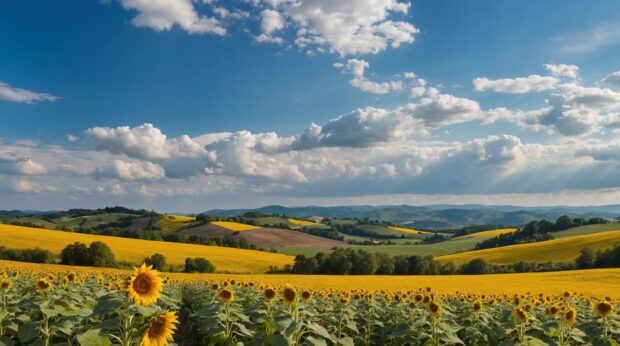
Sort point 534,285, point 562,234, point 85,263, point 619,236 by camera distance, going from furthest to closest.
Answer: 1. point 562,234
2. point 619,236
3. point 85,263
4. point 534,285

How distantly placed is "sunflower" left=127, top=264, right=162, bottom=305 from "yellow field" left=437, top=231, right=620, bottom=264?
73.2 meters

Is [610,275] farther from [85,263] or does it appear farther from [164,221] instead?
[164,221]

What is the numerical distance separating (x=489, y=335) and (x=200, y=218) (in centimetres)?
13460

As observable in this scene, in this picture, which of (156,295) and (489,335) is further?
(489,335)

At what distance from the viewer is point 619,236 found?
77250 millimetres

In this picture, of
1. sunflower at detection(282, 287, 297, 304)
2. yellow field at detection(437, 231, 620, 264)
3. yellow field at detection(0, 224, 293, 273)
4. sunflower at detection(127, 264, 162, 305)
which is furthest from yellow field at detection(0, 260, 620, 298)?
sunflower at detection(127, 264, 162, 305)

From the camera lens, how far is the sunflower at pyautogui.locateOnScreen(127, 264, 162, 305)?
4.98m

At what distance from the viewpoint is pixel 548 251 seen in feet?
253

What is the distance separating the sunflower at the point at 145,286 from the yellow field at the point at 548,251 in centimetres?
7325

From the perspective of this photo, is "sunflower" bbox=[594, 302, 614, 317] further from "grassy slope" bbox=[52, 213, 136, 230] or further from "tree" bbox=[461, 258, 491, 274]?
"grassy slope" bbox=[52, 213, 136, 230]

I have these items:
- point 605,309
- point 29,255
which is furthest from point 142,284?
point 29,255

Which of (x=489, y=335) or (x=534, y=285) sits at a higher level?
(x=489, y=335)

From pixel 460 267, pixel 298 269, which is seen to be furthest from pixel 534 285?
pixel 298 269

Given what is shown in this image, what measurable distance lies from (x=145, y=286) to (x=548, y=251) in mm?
82069
